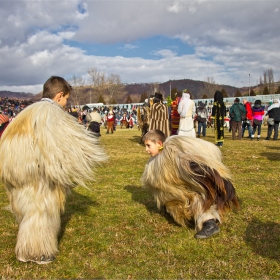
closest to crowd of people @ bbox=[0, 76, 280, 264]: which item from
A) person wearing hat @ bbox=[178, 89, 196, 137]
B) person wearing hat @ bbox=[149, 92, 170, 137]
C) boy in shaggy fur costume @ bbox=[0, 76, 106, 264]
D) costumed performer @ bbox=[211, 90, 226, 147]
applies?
boy in shaggy fur costume @ bbox=[0, 76, 106, 264]

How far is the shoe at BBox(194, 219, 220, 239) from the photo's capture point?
3.89 metres

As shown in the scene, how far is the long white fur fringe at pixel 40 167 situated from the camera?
3.15 m

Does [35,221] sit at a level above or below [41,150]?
below

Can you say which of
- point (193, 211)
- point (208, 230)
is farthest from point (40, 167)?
point (208, 230)

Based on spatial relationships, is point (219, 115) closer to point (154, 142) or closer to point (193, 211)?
point (154, 142)

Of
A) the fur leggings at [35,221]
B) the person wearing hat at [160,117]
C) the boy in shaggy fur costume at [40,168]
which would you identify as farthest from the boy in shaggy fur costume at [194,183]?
the person wearing hat at [160,117]

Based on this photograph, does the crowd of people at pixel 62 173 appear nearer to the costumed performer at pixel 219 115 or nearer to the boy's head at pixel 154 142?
the boy's head at pixel 154 142

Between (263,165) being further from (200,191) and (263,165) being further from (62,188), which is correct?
(62,188)

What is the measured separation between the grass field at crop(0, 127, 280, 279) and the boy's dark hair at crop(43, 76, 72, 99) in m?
1.81

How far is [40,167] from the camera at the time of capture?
3182 millimetres

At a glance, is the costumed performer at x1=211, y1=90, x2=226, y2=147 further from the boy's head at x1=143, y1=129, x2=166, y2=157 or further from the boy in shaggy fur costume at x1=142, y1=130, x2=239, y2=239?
the boy in shaggy fur costume at x1=142, y1=130, x2=239, y2=239

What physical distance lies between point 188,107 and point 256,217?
6.46m

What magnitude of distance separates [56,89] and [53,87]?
4 cm

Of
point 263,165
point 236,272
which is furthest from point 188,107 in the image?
point 236,272
